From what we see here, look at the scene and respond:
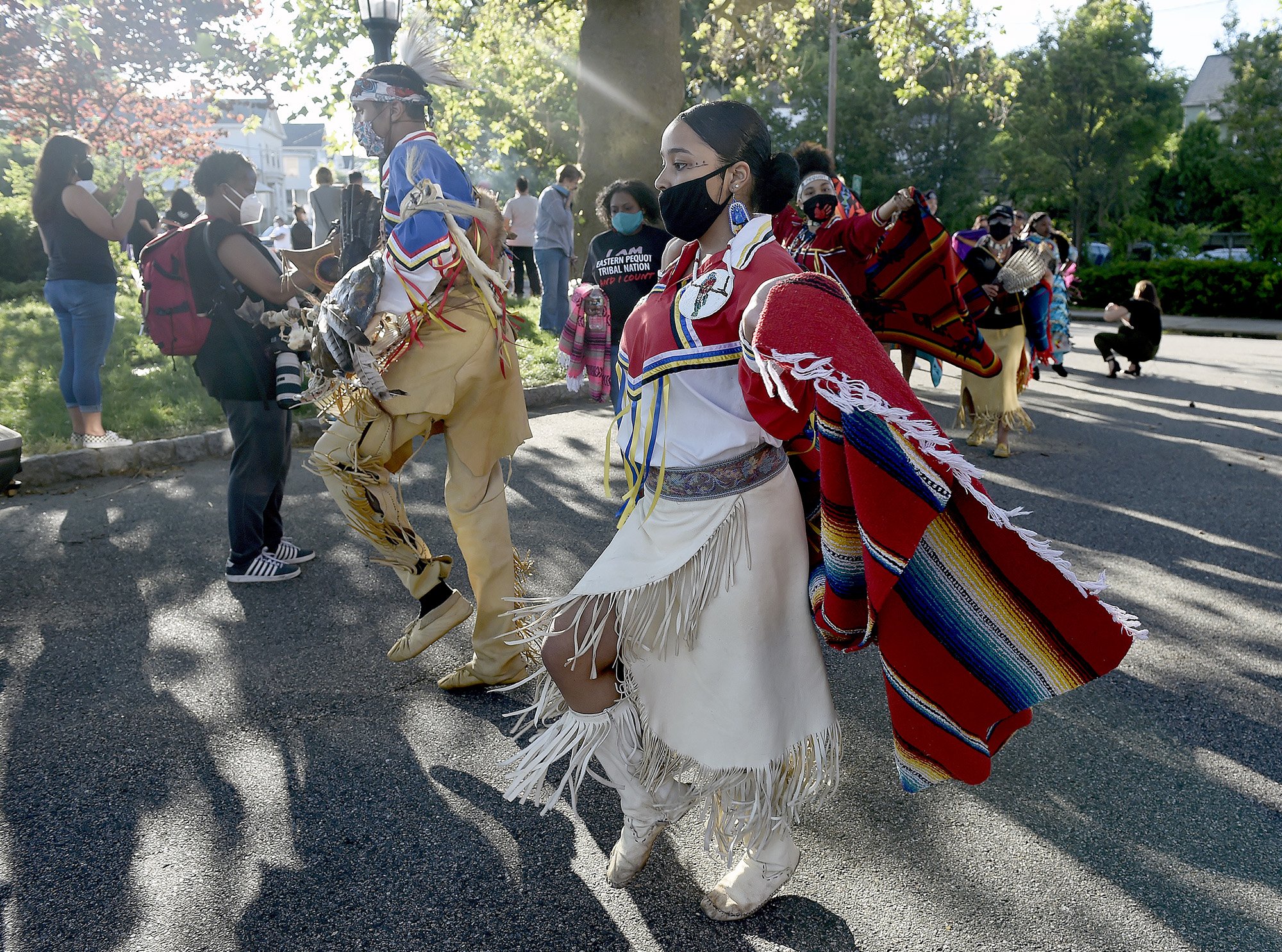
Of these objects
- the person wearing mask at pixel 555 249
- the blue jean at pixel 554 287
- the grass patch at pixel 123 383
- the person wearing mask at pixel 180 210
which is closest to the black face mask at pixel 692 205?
the grass patch at pixel 123 383

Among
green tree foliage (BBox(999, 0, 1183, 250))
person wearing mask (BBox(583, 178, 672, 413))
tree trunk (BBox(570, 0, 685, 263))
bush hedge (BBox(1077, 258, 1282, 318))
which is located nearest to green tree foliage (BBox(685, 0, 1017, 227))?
green tree foliage (BBox(999, 0, 1183, 250))

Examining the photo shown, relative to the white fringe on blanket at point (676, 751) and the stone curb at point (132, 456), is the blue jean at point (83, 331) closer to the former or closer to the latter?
the stone curb at point (132, 456)

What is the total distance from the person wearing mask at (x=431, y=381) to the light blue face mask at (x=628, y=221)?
2.50 meters

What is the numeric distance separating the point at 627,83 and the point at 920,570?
33.9ft

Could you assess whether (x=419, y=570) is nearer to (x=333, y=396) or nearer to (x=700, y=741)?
(x=333, y=396)

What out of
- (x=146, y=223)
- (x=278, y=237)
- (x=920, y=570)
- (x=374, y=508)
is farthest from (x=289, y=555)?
(x=146, y=223)

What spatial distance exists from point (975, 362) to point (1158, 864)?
306cm

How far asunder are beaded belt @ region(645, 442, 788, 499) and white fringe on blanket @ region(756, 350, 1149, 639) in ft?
0.97

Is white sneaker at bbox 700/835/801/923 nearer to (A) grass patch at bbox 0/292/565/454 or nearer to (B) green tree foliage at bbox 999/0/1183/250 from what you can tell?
(A) grass patch at bbox 0/292/565/454

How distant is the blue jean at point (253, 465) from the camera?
15.3 feet

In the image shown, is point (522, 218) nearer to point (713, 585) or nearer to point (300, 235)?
point (300, 235)

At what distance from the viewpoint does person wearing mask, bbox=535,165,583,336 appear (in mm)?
12352

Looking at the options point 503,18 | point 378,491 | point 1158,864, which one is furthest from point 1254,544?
point 503,18

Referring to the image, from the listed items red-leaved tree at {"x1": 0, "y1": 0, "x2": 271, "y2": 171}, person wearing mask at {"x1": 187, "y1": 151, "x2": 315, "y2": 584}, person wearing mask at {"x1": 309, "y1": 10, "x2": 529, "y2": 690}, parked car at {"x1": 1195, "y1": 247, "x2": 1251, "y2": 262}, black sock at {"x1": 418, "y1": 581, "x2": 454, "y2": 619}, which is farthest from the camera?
parked car at {"x1": 1195, "y1": 247, "x2": 1251, "y2": 262}
